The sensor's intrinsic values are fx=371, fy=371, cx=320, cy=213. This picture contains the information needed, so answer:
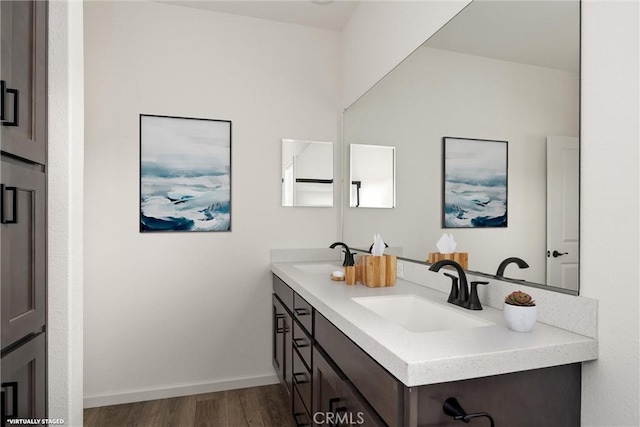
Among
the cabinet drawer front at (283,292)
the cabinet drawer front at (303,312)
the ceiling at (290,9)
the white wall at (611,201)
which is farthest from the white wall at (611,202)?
the ceiling at (290,9)

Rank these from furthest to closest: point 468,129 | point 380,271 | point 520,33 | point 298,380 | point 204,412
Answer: point 204,412 < point 298,380 < point 380,271 < point 468,129 < point 520,33

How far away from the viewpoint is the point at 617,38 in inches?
38.1

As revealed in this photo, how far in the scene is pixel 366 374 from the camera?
1.11m

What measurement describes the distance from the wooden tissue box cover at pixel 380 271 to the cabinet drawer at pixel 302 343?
0.40 m

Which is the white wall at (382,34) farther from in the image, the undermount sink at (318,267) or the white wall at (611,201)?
the undermount sink at (318,267)

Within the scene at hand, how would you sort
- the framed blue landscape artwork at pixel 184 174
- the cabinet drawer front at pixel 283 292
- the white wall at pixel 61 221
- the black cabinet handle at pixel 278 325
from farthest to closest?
the framed blue landscape artwork at pixel 184 174 < the black cabinet handle at pixel 278 325 < the cabinet drawer front at pixel 283 292 < the white wall at pixel 61 221

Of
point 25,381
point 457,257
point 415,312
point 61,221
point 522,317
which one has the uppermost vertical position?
point 61,221

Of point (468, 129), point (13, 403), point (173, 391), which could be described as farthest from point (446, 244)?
point (173, 391)

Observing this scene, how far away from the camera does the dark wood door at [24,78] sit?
109 cm

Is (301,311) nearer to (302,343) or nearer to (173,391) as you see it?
(302,343)

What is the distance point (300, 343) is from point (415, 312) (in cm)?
64

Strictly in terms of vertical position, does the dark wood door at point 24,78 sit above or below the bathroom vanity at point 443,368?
above

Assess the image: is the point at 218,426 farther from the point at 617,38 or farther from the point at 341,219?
the point at 617,38

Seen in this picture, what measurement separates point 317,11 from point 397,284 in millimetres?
1949
